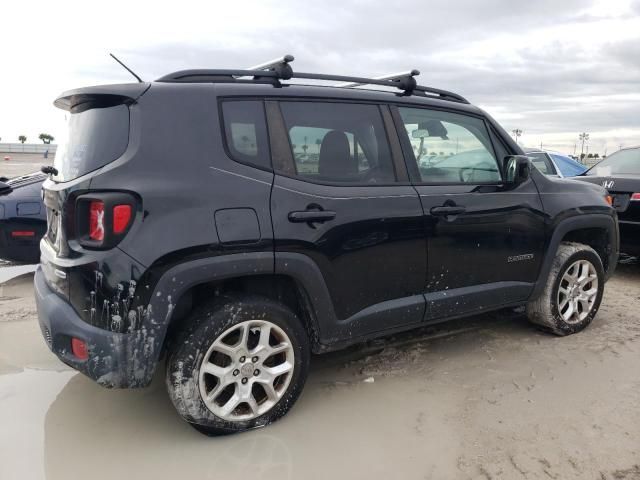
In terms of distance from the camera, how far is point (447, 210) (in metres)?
3.37

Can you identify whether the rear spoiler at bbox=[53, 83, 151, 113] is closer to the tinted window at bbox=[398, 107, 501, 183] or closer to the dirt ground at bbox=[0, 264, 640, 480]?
the tinted window at bbox=[398, 107, 501, 183]

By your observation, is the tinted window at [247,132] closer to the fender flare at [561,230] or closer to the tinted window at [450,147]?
the tinted window at [450,147]

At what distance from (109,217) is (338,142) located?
1356mm

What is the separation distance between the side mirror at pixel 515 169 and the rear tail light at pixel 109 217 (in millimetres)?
2544

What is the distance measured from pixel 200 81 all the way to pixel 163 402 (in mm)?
1868

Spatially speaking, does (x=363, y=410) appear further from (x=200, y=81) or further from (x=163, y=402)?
(x=200, y=81)

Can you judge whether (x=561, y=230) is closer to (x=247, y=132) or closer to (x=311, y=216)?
(x=311, y=216)

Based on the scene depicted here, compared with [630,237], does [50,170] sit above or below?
above

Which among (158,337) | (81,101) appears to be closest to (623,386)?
(158,337)

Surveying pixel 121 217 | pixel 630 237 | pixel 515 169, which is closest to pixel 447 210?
pixel 515 169

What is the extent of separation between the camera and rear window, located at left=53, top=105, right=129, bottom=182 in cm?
257

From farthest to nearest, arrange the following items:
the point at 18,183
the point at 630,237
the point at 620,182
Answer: the point at 620,182, the point at 630,237, the point at 18,183

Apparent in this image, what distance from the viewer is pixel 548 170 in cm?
909

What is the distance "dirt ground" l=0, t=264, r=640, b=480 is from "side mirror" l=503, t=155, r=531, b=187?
1264 millimetres
